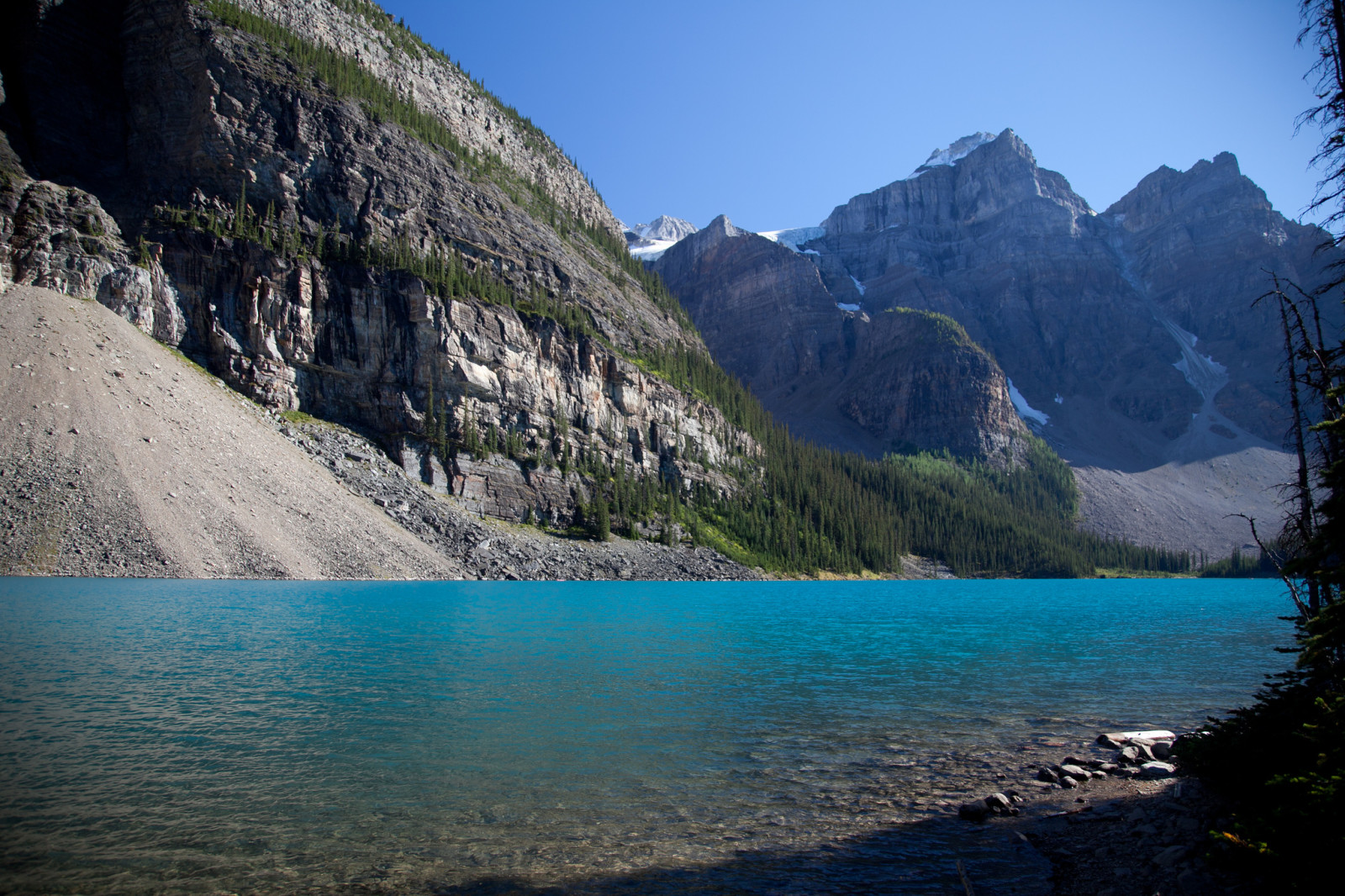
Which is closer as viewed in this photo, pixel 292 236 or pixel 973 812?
pixel 973 812

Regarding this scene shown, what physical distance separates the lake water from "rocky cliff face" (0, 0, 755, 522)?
195 ft

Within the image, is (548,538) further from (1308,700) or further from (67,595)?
(1308,700)

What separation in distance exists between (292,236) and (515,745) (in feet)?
333

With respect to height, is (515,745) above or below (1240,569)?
below

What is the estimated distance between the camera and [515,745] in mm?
15562

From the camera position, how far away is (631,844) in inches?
419

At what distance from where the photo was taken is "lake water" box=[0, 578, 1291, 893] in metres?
9.92

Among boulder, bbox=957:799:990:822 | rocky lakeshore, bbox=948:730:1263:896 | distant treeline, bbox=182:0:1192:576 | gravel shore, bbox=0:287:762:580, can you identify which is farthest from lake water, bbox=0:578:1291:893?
distant treeline, bbox=182:0:1192:576

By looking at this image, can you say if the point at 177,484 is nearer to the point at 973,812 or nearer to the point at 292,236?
the point at 292,236

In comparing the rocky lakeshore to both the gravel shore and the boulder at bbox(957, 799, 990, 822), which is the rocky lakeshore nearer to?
the boulder at bbox(957, 799, 990, 822)

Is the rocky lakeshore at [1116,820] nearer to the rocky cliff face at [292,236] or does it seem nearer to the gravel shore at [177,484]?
the gravel shore at [177,484]

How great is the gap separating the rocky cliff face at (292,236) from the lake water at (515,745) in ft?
195

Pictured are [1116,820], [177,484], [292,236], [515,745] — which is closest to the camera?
[1116,820]

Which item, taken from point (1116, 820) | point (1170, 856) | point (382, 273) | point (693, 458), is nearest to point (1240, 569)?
point (693, 458)
